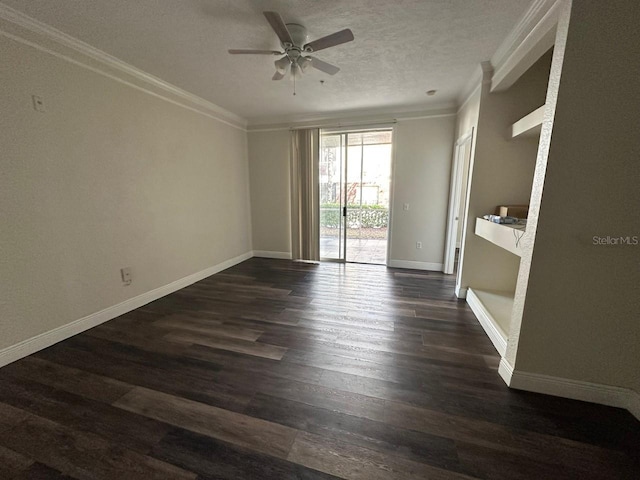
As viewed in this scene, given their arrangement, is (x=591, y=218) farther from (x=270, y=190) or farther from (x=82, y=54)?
(x=270, y=190)

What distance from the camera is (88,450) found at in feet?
4.25

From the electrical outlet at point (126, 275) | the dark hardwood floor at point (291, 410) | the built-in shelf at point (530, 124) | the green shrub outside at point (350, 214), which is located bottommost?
the dark hardwood floor at point (291, 410)

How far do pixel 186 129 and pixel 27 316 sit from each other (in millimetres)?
2729

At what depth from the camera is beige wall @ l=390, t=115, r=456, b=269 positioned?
158 inches

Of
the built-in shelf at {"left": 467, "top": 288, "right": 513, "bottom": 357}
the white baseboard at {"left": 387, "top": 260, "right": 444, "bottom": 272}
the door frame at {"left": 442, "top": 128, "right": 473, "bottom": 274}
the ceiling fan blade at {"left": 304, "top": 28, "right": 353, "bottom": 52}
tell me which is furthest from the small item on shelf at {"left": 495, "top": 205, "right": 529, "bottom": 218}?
the ceiling fan blade at {"left": 304, "top": 28, "right": 353, "bottom": 52}

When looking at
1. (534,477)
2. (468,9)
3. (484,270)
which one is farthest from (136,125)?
(484,270)

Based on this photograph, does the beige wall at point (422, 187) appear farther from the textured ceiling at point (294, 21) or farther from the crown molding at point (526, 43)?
the crown molding at point (526, 43)

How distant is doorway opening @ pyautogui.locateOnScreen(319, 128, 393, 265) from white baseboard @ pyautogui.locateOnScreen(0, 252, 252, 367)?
103 inches

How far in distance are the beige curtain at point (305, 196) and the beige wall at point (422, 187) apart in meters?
1.46

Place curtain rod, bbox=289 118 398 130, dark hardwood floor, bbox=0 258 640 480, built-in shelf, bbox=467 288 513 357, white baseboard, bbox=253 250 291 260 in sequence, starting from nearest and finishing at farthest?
1. dark hardwood floor, bbox=0 258 640 480
2. built-in shelf, bbox=467 288 513 357
3. curtain rod, bbox=289 118 398 130
4. white baseboard, bbox=253 250 291 260

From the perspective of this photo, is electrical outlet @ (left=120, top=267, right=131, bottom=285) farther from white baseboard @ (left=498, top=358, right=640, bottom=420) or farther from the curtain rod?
white baseboard @ (left=498, top=358, right=640, bottom=420)

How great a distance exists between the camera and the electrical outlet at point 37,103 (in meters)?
2.02

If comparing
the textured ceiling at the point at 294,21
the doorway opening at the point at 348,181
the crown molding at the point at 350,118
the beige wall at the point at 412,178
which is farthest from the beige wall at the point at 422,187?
the textured ceiling at the point at 294,21

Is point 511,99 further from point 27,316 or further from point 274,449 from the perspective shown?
point 27,316
